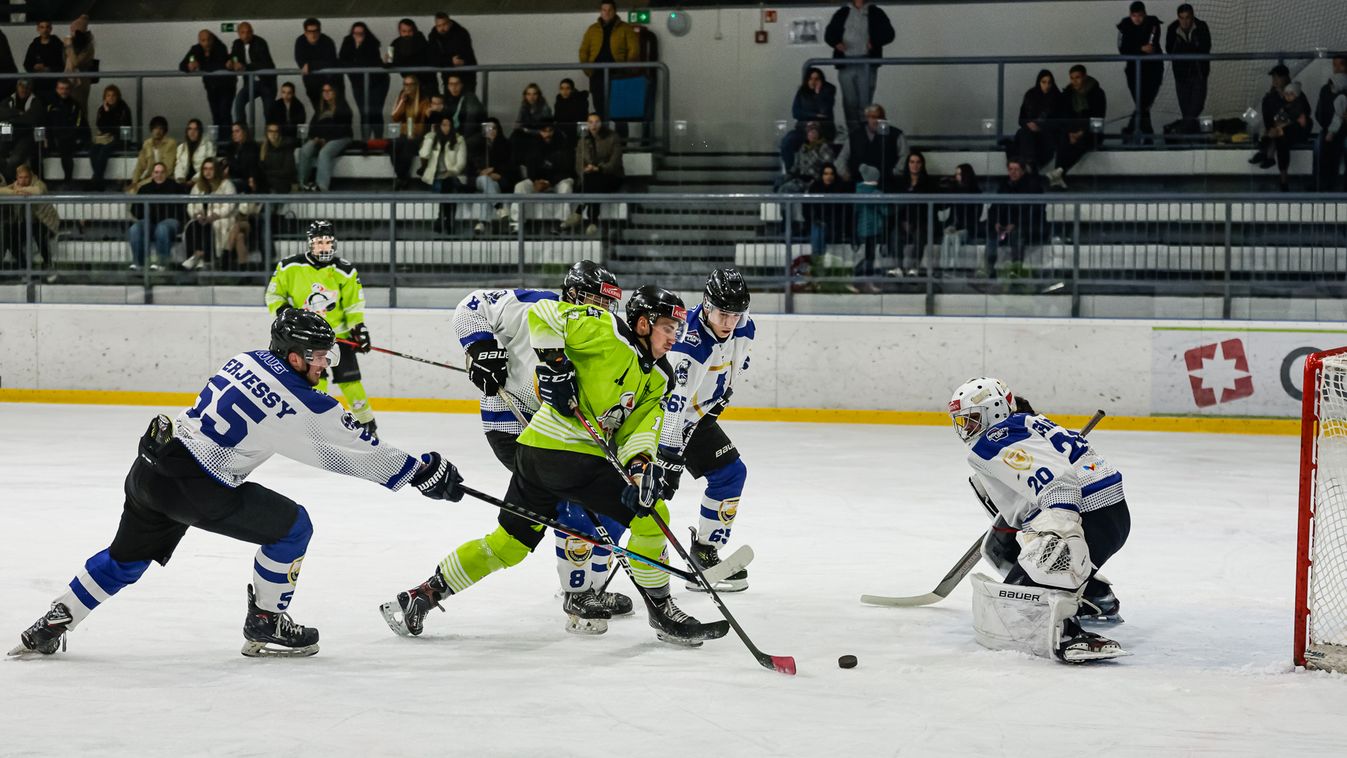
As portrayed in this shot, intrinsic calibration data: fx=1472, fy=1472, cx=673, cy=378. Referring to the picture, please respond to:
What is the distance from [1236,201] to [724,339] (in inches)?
229

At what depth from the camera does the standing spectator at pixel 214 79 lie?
13266mm

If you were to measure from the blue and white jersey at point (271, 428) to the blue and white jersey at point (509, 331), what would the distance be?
1278mm

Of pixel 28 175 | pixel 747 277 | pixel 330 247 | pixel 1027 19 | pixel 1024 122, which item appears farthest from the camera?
pixel 1027 19

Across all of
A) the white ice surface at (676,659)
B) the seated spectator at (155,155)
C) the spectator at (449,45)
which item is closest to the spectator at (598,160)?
the spectator at (449,45)

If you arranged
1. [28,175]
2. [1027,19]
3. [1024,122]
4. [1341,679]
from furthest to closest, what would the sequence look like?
1. [1027,19]
2. [28,175]
3. [1024,122]
4. [1341,679]

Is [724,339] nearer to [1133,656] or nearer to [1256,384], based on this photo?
[1133,656]

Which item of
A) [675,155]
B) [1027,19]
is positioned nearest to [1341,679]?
[675,155]

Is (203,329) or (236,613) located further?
(203,329)

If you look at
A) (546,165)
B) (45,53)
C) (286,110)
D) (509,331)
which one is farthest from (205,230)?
(509,331)

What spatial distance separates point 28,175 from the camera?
496 inches

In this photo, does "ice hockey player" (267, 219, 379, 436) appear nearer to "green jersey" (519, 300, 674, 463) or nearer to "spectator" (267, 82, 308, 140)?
"spectator" (267, 82, 308, 140)

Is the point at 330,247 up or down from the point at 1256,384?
up

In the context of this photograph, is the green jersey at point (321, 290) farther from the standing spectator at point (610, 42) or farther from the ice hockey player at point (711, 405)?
the standing spectator at point (610, 42)

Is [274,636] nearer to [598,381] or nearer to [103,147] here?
[598,381]
